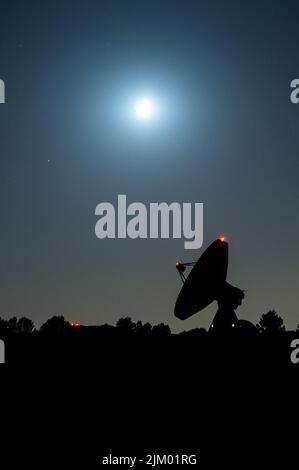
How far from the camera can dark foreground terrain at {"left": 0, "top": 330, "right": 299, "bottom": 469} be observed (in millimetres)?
9781

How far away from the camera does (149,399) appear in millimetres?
18172

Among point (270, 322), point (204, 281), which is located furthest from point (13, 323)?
point (204, 281)

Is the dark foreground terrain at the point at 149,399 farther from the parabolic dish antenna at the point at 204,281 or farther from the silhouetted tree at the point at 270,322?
the silhouetted tree at the point at 270,322

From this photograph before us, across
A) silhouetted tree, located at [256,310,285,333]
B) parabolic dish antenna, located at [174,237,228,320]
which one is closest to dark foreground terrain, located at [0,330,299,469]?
parabolic dish antenna, located at [174,237,228,320]

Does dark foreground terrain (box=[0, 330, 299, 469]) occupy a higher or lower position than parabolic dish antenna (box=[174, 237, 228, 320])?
lower

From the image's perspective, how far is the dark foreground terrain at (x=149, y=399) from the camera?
9781 mm

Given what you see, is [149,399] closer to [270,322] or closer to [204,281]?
[204,281]

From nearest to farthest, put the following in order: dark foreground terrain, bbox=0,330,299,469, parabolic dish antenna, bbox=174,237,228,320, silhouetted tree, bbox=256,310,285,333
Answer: dark foreground terrain, bbox=0,330,299,469 < parabolic dish antenna, bbox=174,237,228,320 < silhouetted tree, bbox=256,310,285,333

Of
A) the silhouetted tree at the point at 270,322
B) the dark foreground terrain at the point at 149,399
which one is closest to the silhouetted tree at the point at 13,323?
the silhouetted tree at the point at 270,322

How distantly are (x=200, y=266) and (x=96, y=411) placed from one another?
12580 mm

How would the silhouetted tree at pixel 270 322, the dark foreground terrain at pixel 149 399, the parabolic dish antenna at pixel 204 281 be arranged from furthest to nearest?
1. the silhouetted tree at pixel 270 322
2. the parabolic dish antenna at pixel 204 281
3. the dark foreground terrain at pixel 149 399

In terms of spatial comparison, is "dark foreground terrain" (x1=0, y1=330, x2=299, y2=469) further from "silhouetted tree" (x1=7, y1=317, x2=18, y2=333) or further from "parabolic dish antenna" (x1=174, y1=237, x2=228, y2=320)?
"silhouetted tree" (x1=7, y1=317, x2=18, y2=333)

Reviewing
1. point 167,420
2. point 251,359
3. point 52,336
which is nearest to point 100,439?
point 167,420

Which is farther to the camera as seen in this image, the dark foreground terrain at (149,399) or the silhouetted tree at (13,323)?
the silhouetted tree at (13,323)
